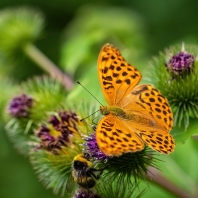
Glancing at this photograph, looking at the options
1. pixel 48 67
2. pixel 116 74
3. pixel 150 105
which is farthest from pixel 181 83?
pixel 48 67

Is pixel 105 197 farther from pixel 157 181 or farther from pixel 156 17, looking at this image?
pixel 156 17

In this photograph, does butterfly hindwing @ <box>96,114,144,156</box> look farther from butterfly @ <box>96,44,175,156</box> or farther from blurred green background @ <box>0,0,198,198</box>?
blurred green background @ <box>0,0,198,198</box>

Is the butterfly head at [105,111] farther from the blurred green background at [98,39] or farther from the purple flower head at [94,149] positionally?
the blurred green background at [98,39]

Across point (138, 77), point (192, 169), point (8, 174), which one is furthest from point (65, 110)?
point (8, 174)

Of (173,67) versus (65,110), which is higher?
(65,110)

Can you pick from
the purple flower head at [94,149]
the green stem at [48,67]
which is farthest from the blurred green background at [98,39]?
the purple flower head at [94,149]

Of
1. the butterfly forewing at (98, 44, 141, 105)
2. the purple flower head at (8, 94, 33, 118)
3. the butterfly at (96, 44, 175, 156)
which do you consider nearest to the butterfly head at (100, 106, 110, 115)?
the butterfly at (96, 44, 175, 156)
